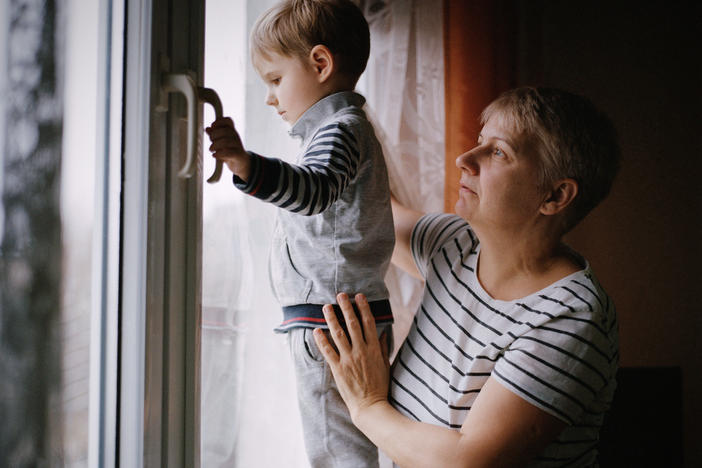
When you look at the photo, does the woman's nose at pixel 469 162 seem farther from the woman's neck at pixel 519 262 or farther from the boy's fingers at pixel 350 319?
the boy's fingers at pixel 350 319

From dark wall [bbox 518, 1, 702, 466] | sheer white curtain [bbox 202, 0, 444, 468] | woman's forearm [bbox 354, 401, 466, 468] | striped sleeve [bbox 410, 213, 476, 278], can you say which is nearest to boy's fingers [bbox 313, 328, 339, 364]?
woman's forearm [bbox 354, 401, 466, 468]

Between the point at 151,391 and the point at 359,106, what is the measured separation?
533 mm

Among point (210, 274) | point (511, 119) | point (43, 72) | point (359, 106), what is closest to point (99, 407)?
point (210, 274)

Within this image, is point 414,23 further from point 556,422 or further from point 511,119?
point 556,422

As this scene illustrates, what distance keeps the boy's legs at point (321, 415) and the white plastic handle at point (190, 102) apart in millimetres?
331

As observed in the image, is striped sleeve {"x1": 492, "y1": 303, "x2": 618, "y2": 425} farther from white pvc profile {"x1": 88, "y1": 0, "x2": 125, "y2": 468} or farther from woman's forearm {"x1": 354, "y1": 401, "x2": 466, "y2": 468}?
white pvc profile {"x1": 88, "y1": 0, "x2": 125, "y2": 468}

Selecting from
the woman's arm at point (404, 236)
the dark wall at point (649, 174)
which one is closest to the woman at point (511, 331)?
the woman's arm at point (404, 236)

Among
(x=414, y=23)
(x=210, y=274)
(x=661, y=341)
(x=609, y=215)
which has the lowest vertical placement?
(x=661, y=341)

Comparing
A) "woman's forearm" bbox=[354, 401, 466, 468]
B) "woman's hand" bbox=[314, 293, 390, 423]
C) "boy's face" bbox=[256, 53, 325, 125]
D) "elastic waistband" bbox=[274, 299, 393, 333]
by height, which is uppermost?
"boy's face" bbox=[256, 53, 325, 125]

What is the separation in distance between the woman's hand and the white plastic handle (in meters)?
0.31

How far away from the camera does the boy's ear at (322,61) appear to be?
83cm

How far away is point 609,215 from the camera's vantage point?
6.82 feet

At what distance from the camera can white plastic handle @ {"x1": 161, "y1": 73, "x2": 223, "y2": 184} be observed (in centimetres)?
70

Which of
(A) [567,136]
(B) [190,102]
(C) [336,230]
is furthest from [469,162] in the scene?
(B) [190,102]
